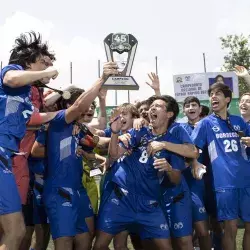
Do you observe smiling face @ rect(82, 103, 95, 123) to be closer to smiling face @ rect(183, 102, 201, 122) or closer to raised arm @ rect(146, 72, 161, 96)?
raised arm @ rect(146, 72, 161, 96)

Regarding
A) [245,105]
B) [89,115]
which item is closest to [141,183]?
[89,115]

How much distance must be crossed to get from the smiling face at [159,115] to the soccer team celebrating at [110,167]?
0.01 meters

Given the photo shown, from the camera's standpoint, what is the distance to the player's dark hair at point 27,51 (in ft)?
18.1

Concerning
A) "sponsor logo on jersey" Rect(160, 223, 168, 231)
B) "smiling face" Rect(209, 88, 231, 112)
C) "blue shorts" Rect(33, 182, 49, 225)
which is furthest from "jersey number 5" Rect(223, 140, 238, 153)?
"blue shorts" Rect(33, 182, 49, 225)

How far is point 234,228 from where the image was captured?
6.33 meters

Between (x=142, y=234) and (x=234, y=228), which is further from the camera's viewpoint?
(x=234, y=228)

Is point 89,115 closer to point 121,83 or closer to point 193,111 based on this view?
point 121,83

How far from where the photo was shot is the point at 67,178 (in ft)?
17.9

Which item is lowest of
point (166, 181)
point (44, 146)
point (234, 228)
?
point (234, 228)

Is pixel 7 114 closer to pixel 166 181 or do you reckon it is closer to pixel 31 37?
pixel 31 37

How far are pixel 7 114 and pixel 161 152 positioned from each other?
6.20ft

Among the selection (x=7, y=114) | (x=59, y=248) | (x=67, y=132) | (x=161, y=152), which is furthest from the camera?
(x=161, y=152)

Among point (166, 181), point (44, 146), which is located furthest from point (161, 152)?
point (44, 146)

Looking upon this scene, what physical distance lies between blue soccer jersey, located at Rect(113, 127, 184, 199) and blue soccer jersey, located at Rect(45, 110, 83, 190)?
2.00 ft
